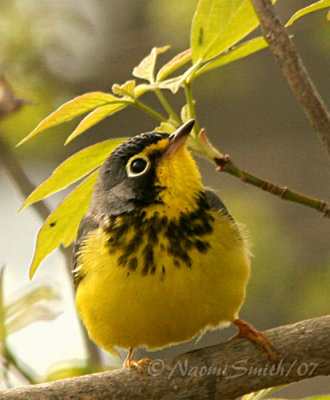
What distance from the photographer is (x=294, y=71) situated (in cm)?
243

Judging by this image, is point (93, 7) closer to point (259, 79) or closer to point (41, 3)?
point (259, 79)

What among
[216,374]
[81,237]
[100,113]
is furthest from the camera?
[81,237]

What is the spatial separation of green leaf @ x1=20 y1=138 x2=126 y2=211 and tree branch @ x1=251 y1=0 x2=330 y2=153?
2.48 feet

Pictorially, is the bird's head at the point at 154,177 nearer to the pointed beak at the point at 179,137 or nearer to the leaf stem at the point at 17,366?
the pointed beak at the point at 179,137

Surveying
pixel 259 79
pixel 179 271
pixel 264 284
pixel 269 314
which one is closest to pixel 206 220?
pixel 179 271

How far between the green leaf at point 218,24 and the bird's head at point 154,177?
72 centimetres

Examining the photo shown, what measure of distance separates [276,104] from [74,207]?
598cm

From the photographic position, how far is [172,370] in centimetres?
313

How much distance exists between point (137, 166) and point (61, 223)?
2.08ft

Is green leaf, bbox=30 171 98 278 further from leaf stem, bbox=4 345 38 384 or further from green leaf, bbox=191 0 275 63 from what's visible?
green leaf, bbox=191 0 275 63

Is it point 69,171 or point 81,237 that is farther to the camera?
point 81,237

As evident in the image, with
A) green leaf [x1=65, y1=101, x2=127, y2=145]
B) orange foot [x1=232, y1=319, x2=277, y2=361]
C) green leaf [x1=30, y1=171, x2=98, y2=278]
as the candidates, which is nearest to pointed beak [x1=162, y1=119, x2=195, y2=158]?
green leaf [x1=65, y1=101, x2=127, y2=145]

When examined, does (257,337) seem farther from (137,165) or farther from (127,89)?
(127,89)

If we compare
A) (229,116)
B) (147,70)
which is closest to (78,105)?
(147,70)
